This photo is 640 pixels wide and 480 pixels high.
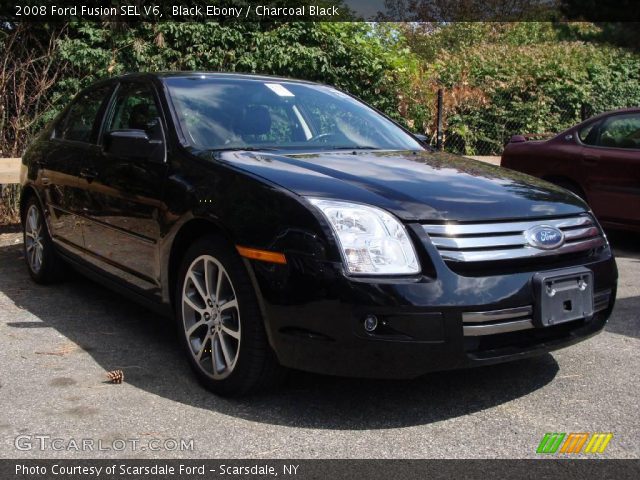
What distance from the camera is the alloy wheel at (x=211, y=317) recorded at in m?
3.36

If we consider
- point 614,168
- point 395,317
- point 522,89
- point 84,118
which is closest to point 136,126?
point 84,118

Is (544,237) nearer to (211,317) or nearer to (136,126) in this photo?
(211,317)

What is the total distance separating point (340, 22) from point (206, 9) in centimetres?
211

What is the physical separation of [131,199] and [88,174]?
706mm

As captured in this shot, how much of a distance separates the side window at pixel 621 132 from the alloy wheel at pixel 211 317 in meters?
5.31

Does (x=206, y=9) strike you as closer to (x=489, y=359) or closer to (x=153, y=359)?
(x=153, y=359)

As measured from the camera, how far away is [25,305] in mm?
5137

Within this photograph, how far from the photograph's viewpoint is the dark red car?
720 centimetres

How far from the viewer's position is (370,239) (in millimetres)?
3023

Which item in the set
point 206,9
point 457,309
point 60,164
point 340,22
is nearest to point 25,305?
point 60,164
